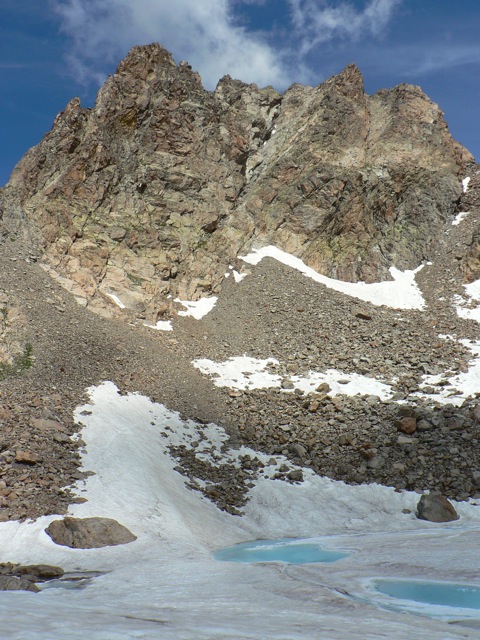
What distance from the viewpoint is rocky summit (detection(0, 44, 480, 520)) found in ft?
61.1

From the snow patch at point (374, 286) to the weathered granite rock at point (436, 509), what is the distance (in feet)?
77.4

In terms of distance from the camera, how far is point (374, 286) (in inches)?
1618

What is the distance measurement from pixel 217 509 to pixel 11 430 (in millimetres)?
7872

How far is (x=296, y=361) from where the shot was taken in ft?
96.3

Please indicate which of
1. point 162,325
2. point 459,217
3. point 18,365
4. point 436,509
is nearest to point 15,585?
point 436,509

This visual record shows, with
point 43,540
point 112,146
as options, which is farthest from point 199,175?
point 43,540

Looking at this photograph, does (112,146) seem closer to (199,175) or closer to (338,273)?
(199,175)

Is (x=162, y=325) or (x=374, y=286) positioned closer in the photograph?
(x=162, y=325)

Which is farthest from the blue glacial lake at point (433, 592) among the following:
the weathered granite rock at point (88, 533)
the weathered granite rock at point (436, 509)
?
the weathered granite rock at point (436, 509)

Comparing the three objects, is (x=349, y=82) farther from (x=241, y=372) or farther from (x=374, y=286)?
(x=241, y=372)

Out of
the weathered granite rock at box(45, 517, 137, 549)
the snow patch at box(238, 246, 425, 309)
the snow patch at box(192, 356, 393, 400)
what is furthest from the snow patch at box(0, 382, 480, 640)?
the snow patch at box(238, 246, 425, 309)

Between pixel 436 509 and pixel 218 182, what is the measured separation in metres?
37.6

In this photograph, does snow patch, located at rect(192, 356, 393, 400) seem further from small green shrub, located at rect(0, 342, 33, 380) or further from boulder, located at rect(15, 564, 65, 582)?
boulder, located at rect(15, 564, 65, 582)

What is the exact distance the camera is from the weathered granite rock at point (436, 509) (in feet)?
49.4
